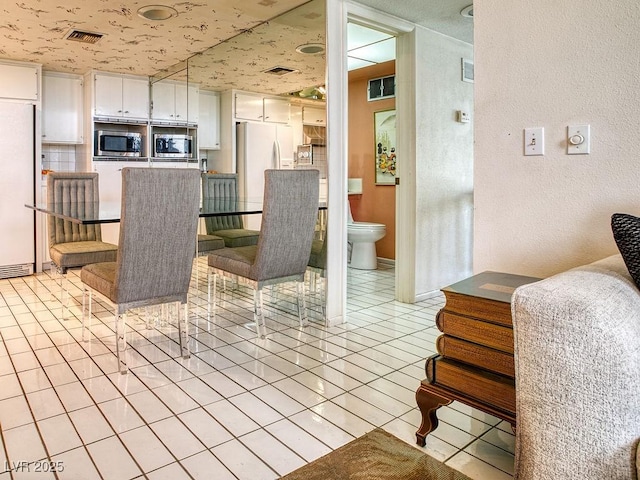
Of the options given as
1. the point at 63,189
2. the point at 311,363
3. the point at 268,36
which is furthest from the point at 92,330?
the point at 268,36

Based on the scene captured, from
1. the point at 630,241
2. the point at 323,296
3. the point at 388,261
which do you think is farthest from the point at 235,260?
the point at 388,261

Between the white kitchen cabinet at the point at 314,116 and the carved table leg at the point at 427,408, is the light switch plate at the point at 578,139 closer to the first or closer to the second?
the carved table leg at the point at 427,408

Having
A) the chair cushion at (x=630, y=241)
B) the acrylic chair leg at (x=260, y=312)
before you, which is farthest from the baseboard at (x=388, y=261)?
the chair cushion at (x=630, y=241)

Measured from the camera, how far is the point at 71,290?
419 centimetres

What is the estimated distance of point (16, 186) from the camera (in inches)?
184

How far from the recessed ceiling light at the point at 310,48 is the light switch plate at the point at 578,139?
6.28ft

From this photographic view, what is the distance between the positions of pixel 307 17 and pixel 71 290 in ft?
10.3

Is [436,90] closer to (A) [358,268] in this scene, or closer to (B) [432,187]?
(B) [432,187]

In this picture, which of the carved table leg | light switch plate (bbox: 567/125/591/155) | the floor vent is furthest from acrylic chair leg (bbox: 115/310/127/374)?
the floor vent

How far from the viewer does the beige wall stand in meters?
1.60

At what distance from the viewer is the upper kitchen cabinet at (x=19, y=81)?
15.3 ft

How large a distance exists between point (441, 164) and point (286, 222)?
1.79m

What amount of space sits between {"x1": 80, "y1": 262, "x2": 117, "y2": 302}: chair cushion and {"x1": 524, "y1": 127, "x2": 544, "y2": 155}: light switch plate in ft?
6.94

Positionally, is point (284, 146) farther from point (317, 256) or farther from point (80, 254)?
point (80, 254)
